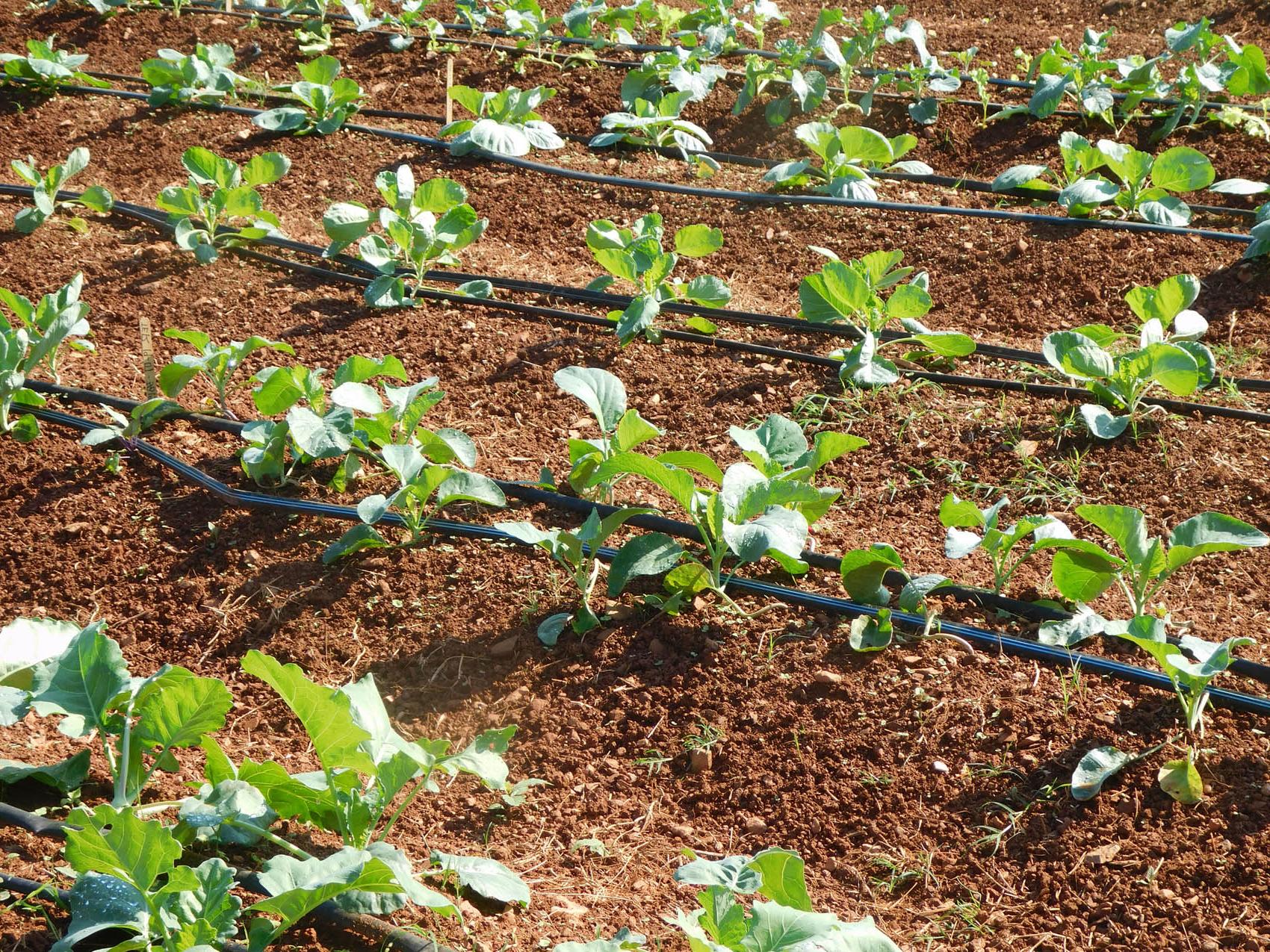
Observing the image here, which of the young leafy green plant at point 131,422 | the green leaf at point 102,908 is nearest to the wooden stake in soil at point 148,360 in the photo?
the young leafy green plant at point 131,422

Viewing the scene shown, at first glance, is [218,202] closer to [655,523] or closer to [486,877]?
[655,523]

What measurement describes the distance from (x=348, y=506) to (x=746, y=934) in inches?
62.5

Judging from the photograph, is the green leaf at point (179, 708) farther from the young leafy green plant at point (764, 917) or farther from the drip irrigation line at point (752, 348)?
the drip irrigation line at point (752, 348)

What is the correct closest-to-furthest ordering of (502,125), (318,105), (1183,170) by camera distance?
(1183,170) → (502,125) → (318,105)

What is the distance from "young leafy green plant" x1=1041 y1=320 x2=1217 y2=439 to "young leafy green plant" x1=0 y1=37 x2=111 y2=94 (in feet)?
14.1

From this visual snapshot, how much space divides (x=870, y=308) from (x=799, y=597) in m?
1.06

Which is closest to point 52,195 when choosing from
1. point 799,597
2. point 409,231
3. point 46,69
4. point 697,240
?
point 46,69

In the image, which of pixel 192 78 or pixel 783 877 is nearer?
pixel 783 877

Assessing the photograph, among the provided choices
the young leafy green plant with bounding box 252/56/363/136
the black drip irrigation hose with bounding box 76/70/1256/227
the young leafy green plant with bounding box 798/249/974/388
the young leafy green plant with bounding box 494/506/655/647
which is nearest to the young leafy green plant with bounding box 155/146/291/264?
the young leafy green plant with bounding box 252/56/363/136

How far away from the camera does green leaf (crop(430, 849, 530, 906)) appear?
5.75 feet

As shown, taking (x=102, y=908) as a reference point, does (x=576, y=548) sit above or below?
above

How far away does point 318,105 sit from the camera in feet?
15.3

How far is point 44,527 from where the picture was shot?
2.80 metres

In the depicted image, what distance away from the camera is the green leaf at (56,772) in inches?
78.2
